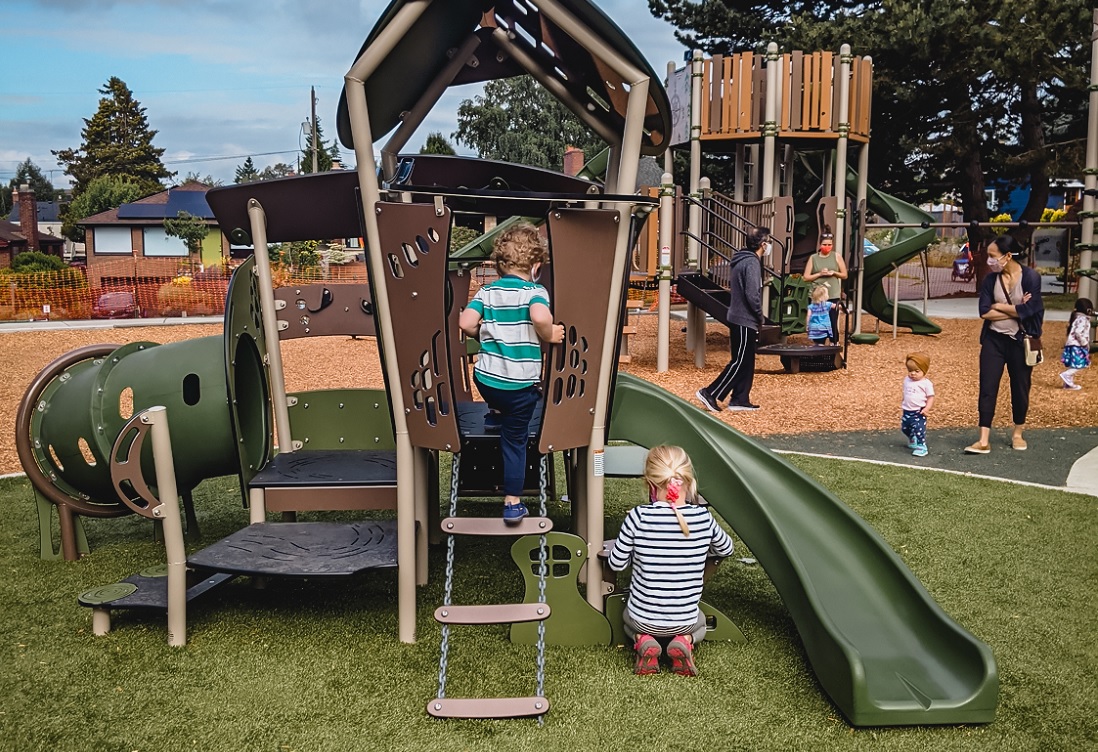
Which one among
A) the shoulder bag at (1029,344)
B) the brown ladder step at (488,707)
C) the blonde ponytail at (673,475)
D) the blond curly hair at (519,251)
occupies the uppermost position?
the blond curly hair at (519,251)

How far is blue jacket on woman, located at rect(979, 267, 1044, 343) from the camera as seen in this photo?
7820mm

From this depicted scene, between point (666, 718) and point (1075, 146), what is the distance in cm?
2814

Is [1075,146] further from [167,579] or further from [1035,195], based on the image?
[167,579]

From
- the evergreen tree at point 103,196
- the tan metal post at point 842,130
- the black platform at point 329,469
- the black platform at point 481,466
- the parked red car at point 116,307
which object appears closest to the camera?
the black platform at point 329,469

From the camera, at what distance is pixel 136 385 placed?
5.65 m

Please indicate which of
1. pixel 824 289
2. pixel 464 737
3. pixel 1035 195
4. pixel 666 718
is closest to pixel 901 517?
pixel 666 718

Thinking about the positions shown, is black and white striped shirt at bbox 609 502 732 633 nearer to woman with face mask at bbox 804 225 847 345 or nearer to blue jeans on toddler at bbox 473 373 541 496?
blue jeans on toddler at bbox 473 373 541 496

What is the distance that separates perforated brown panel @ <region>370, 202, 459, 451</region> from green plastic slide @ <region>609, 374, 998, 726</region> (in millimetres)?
1079

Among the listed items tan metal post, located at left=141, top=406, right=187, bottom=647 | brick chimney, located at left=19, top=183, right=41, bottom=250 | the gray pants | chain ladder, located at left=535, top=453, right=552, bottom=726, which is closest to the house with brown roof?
brick chimney, located at left=19, top=183, right=41, bottom=250

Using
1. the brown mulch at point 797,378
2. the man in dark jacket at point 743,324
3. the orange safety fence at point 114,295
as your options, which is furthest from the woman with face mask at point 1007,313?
the orange safety fence at point 114,295

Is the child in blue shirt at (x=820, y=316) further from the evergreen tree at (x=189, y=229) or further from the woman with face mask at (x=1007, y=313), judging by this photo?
the evergreen tree at (x=189, y=229)

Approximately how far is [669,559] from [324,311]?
311 cm

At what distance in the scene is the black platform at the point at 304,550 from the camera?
4.39 meters

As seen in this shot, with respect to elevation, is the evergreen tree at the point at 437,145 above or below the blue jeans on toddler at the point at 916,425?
above
